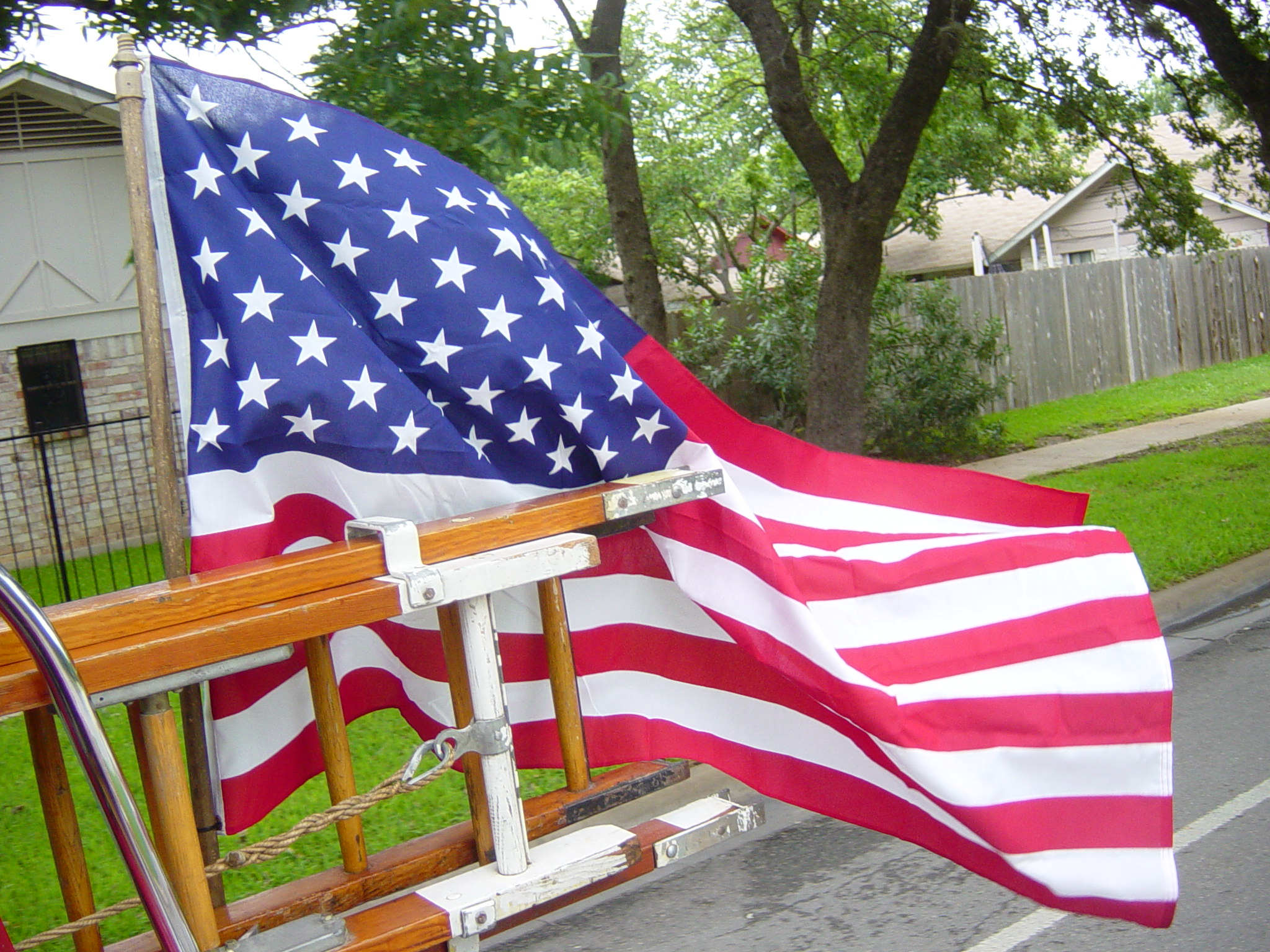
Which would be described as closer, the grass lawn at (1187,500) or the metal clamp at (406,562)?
the metal clamp at (406,562)

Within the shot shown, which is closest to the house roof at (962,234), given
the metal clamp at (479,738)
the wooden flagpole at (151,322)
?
the wooden flagpole at (151,322)

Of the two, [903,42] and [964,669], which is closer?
[964,669]

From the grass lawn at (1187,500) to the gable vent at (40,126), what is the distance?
12.1 metres

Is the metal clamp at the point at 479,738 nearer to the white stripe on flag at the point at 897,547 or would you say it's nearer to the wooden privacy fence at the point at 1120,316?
the white stripe on flag at the point at 897,547

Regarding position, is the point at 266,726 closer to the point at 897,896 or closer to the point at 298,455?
the point at 298,455

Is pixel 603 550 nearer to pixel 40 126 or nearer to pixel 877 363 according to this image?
pixel 877 363

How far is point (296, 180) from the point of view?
258 cm

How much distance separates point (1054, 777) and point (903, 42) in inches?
431

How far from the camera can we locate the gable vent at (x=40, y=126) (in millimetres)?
14391

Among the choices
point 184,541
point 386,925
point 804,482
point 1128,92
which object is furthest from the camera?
point 1128,92

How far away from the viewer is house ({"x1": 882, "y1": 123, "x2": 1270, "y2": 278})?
92.1ft

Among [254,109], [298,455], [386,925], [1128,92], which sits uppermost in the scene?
[1128,92]

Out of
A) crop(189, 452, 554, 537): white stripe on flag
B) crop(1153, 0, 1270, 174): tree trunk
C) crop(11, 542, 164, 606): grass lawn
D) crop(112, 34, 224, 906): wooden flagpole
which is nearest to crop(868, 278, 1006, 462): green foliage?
Result: crop(1153, 0, 1270, 174): tree trunk

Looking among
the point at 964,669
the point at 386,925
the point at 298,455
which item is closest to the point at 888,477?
the point at 964,669
